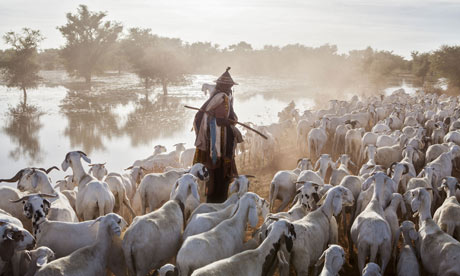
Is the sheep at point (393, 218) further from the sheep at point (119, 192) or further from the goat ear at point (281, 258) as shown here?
the sheep at point (119, 192)

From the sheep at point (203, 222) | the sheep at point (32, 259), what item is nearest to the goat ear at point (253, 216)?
the sheep at point (203, 222)

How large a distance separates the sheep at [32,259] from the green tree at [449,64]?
121 feet

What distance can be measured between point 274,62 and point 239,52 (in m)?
15.7

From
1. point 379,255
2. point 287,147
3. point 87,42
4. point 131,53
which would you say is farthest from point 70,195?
point 87,42

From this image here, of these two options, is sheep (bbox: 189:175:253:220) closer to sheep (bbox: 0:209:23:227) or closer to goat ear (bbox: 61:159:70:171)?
sheep (bbox: 0:209:23:227)

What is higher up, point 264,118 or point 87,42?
point 87,42

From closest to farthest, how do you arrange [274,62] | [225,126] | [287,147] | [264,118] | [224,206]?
[224,206] < [225,126] < [287,147] < [264,118] < [274,62]

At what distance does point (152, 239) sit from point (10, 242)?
1.46m

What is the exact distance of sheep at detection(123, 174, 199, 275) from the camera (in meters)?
4.68

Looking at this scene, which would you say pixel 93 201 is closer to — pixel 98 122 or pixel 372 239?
pixel 372 239

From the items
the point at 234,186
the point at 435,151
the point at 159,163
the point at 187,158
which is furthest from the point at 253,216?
the point at 435,151

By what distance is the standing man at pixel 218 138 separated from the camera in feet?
22.4

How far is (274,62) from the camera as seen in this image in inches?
2933

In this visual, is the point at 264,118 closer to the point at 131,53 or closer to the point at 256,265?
the point at 131,53
